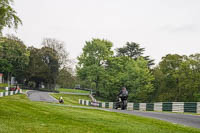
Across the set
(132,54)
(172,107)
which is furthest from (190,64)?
(172,107)

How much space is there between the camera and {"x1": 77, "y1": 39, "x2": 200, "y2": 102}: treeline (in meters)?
62.1

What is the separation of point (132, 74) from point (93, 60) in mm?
10458

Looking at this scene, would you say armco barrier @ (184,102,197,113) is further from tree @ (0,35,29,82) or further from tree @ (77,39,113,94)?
tree @ (77,39,113,94)

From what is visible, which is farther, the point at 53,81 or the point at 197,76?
the point at 53,81

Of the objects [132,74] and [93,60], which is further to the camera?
[93,60]

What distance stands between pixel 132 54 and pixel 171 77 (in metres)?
14.4

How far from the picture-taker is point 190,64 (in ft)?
197

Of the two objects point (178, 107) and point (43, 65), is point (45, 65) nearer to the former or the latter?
point (43, 65)

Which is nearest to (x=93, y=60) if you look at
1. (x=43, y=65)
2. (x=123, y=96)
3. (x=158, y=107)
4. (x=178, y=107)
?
(x=43, y=65)

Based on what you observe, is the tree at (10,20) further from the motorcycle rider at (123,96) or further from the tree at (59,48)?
the tree at (59,48)

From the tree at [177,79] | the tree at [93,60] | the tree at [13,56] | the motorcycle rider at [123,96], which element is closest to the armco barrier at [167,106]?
the motorcycle rider at [123,96]

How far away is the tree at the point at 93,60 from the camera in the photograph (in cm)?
6431

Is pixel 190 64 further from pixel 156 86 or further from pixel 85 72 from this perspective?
pixel 85 72

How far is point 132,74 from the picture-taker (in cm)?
6388
